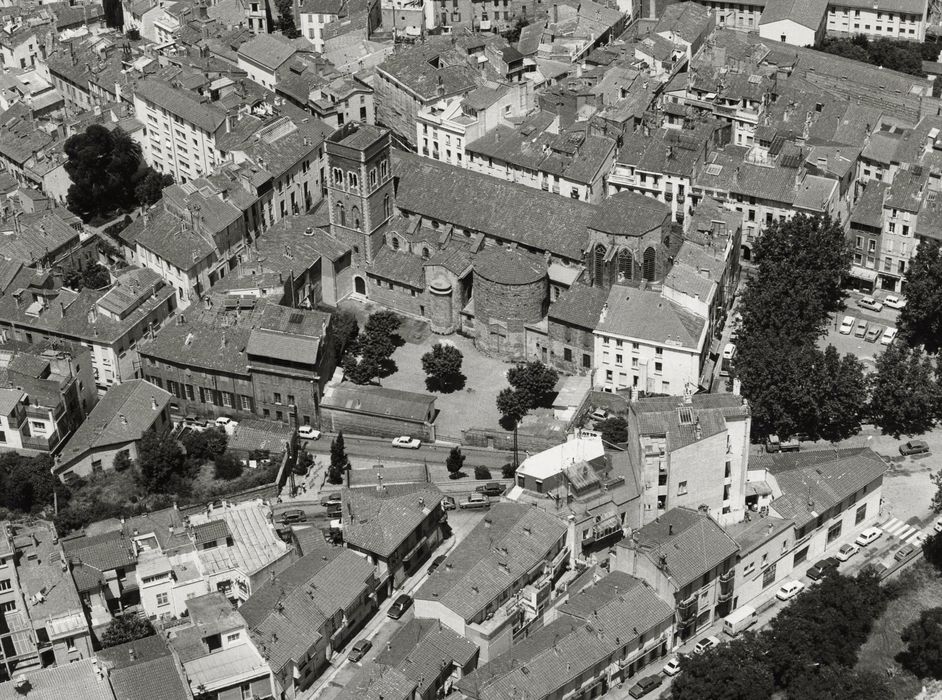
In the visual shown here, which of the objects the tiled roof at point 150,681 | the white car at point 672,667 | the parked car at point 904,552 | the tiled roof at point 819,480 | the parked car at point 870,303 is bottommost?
the white car at point 672,667

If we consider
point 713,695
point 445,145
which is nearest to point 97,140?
point 445,145

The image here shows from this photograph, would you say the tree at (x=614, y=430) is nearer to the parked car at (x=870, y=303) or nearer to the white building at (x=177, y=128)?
the parked car at (x=870, y=303)

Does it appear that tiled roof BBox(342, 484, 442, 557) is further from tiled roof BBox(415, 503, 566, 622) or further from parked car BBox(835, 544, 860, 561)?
parked car BBox(835, 544, 860, 561)

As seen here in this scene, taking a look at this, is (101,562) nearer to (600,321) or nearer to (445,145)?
(600,321)

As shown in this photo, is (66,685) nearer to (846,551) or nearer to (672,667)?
(672,667)

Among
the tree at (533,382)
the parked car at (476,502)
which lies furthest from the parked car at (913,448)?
the parked car at (476,502)

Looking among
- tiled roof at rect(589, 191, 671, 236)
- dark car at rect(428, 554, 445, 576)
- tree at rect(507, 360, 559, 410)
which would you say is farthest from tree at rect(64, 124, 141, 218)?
dark car at rect(428, 554, 445, 576)

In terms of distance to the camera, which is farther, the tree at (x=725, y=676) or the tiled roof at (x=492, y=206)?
the tiled roof at (x=492, y=206)
